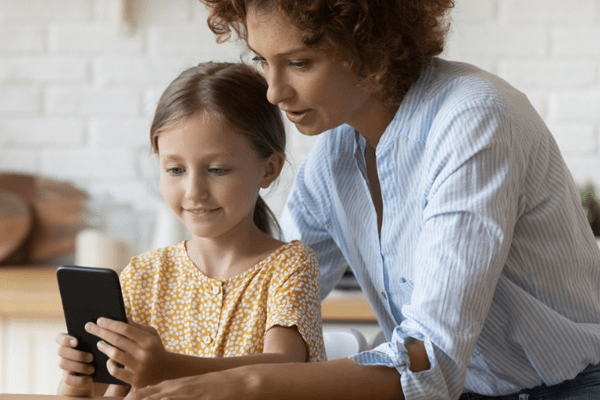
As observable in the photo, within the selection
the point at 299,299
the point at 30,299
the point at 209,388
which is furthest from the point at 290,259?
the point at 30,299

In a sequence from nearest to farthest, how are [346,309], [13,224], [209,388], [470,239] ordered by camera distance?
[209,388] → [470,239] → [346,309] → [13,224]

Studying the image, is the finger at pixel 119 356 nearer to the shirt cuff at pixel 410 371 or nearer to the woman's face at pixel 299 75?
the shirt cuff at pixel 410 371

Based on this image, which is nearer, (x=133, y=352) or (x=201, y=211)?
(x=133, y=352)

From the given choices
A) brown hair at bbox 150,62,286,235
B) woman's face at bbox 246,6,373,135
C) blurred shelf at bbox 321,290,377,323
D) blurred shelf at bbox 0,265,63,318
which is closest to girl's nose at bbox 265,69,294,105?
woman's face at bbox 246,6,373,135

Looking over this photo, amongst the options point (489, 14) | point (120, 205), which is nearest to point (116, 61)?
point (120, 205)

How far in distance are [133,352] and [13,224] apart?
5.74 feet

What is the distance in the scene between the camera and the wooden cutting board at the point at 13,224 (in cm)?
270

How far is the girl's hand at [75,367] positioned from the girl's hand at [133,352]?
0.19ft

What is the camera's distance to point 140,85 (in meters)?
Result: 2.76

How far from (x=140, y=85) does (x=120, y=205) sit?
375 mm

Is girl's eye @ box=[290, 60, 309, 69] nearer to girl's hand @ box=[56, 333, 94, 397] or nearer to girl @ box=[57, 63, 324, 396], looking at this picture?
girl @ box=[57, 63, 324, 396]

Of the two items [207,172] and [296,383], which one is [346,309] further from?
[296,383]

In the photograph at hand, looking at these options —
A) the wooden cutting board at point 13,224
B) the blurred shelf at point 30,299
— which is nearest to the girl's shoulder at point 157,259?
the blurred shelf at point 30,299

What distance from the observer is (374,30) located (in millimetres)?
1296
